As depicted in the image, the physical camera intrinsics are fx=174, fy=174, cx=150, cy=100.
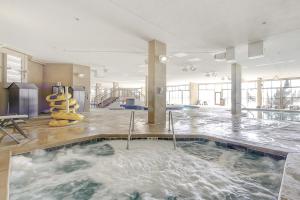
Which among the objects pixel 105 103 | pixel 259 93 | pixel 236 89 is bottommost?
pixel 105 103

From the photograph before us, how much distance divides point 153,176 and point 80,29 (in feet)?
13.4

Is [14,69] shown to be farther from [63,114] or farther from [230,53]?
[230,53]

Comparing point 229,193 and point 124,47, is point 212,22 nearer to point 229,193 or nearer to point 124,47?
point 124,47

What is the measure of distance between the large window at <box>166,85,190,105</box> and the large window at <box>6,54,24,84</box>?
60.6 ft

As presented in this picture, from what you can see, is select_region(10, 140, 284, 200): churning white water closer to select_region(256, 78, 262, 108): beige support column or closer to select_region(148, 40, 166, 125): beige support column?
select_region(148, 40, 166, 125): beige support column

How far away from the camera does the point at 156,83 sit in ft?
17.8

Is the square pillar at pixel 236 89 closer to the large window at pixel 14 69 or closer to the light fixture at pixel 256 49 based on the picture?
the light fixture at pixel 256 49

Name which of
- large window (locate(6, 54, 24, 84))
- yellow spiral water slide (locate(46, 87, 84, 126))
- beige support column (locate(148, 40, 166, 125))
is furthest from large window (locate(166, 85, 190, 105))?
yellow spiral water slide (locate(46, 87, 84, 126))

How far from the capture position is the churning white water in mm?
2074

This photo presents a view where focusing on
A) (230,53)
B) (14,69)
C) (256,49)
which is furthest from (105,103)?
(256,49)

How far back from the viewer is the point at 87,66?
9.94 meters

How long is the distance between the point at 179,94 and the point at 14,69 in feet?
65.5

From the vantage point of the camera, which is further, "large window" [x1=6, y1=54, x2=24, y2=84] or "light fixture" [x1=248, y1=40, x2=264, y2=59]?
"large window" [x1=6, y1=54, x2=24, y2=84]

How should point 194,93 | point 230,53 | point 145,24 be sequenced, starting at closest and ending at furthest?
point 145,24, point 230,53, point 194,93
